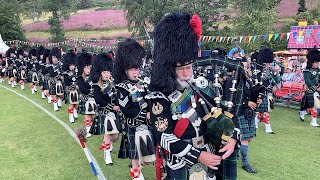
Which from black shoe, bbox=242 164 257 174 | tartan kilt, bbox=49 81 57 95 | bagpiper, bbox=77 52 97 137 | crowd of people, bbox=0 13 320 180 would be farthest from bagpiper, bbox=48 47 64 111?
black shoe, bbox=242 164 257 174

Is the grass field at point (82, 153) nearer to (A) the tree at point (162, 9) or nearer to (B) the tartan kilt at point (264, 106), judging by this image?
(B) the tartan kilt at point (264, 106)

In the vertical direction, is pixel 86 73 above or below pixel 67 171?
above

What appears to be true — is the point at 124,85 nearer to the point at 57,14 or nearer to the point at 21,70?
the point at 21,70

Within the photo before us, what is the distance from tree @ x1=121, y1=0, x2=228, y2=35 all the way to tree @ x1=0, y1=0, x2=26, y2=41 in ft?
39.0

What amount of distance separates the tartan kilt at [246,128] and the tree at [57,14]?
35885mm

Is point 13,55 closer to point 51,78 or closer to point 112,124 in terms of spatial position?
point 51,78

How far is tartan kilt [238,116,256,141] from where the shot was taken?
20.1 feet

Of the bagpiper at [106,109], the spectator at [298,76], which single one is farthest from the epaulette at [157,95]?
the spectator at [298,76]

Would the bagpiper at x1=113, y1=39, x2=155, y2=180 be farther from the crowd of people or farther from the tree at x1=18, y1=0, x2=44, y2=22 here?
the tree at x1=18, y1=0, x2=44, y2=22

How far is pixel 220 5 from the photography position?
101 feet

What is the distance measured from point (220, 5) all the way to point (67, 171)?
26.6 metres

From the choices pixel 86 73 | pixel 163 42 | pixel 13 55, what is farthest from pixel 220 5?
pixel 163 42

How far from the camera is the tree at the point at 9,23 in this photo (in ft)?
127

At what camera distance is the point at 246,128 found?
6148 millimetres
